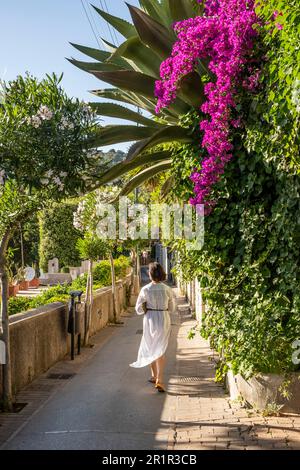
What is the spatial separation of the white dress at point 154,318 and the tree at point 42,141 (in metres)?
2.24

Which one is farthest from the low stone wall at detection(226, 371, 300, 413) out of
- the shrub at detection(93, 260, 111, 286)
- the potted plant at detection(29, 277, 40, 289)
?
the potted plant at detection(29, 277, 40, 289)

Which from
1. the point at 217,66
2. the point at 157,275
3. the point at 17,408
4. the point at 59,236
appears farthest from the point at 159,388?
the point at 59,236

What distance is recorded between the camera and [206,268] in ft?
22.7

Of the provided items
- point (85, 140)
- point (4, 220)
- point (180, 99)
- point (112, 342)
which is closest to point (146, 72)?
point (180, 99)

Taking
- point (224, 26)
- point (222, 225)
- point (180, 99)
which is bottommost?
point (222, 225)

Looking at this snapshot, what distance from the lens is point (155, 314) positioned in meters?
8.15

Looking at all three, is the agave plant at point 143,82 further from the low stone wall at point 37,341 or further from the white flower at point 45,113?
the low stone wall at point 37,341

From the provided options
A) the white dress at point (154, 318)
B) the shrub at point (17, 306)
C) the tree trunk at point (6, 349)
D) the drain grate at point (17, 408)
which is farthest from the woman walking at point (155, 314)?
the shrub at point (17, 306)

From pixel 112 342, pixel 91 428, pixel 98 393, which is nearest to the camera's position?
pixel 91 428

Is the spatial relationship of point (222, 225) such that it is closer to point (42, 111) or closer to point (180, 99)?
point (180, 99)

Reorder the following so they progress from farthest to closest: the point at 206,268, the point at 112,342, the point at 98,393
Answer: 1. the point at 112,342
2. the point at 98,393
3. the point at 206,268

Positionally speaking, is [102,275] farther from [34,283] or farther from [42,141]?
[42,141]

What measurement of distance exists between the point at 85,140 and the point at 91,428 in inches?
123

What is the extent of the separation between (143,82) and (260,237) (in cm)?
235
